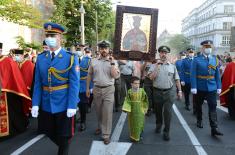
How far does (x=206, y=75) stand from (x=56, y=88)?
426 centimetres

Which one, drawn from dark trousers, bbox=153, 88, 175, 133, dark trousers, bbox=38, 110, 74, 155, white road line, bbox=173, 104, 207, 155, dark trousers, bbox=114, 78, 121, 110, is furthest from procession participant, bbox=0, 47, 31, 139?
dark trousers, bbox=114, 78, 121, 110

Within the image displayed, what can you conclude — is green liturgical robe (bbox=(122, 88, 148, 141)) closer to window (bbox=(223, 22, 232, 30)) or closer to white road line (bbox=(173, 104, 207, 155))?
white road line (bbox=(173, 104, 207, 155))

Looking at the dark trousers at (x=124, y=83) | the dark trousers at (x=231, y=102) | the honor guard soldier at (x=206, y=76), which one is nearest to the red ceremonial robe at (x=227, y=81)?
the dark trousers at (x=231, y=102)

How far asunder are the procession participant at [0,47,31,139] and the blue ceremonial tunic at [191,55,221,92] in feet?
12.4

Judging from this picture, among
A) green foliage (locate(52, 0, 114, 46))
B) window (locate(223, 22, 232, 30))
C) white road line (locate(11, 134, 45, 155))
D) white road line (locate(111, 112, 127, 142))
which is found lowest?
white road line (locate(11, 134, 45, 155))

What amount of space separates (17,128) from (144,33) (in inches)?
133

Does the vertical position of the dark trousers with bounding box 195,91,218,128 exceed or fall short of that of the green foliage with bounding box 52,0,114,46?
it falls short

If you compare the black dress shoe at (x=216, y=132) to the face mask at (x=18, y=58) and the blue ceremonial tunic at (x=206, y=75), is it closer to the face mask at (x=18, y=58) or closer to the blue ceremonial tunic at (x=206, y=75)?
the blue ceremonial tunic at (x=206, y=75)

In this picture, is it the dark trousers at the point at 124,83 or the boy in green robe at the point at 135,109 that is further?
the dark trousers at the point at 124,83

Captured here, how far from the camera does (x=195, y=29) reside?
129125mm

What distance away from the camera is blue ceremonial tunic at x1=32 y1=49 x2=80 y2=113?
17.9 ft

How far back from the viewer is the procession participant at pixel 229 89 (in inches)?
435

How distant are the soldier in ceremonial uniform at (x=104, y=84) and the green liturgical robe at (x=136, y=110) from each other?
1.29ft

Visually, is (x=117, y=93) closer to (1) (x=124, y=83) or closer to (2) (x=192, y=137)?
(1) (x=124, y=83)
